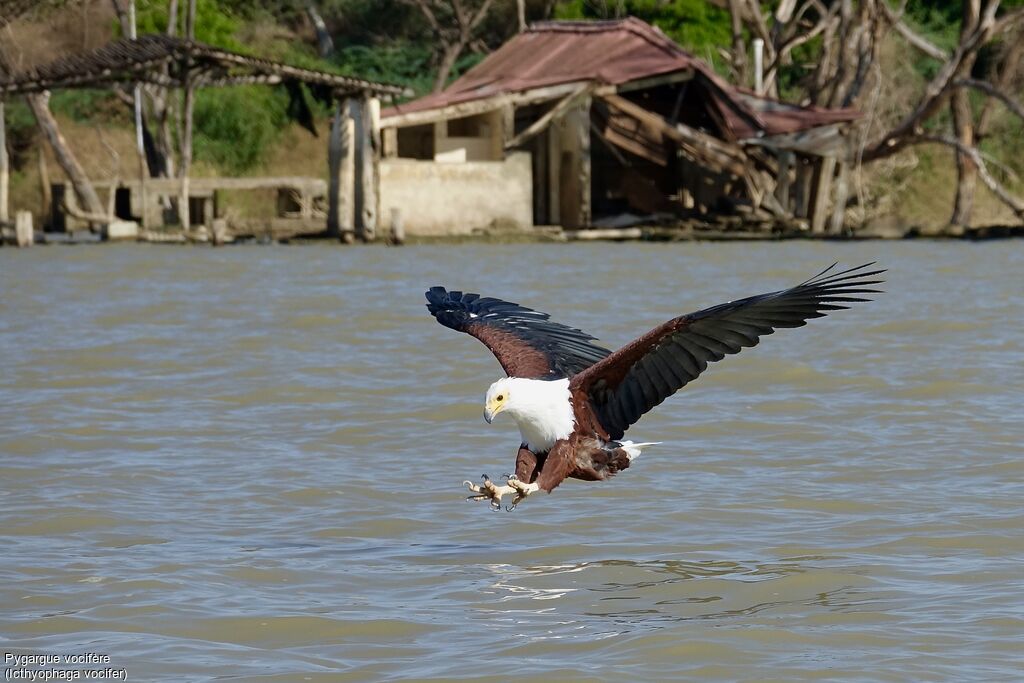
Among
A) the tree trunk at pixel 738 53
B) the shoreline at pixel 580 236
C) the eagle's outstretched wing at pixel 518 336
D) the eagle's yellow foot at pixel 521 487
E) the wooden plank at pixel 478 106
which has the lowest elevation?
the shoreline at pixel 580 236

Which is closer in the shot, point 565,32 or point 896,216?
point 565,32

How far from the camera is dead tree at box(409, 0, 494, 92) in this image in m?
35.0

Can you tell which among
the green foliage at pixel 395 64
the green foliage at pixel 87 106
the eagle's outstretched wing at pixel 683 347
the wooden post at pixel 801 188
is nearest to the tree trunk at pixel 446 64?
the green foliage at pixel 395 64

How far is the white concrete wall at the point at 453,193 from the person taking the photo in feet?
86.3

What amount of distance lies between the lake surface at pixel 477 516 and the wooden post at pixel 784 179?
14.1 metres

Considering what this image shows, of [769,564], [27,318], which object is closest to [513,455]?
[769,564]

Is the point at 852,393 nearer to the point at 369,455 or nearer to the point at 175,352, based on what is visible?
the point at 369,455

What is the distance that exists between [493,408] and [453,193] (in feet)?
68.6

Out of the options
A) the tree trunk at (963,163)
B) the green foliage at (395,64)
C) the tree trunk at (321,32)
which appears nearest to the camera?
the tree trunk at (963,163)

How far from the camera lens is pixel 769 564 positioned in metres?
6.19

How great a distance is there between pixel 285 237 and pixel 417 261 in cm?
477

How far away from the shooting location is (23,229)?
24.7 m

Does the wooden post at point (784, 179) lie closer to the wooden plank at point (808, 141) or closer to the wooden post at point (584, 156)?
the wooden plank at point (808, 141)

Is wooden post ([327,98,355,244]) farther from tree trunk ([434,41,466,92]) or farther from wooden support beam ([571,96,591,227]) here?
tree trunk ([434,41,466,92])
